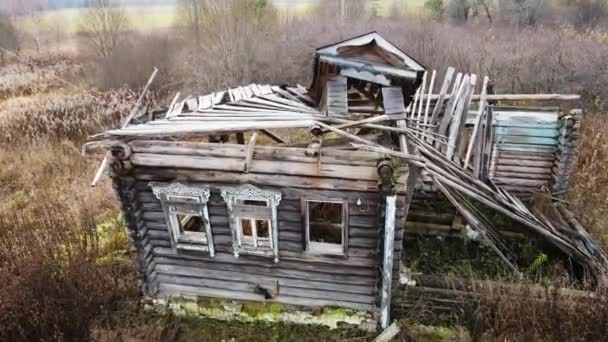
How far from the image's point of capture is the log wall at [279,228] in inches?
228

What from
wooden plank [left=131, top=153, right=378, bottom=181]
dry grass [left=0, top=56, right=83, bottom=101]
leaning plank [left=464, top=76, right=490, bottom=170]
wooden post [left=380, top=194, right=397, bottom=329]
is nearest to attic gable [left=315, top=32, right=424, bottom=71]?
wooden plank [left=131, top=153, right=378, bottom=181]

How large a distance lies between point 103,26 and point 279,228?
2007 cm

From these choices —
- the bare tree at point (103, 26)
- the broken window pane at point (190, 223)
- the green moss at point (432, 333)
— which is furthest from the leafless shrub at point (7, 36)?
the green moss at point (432, 333)

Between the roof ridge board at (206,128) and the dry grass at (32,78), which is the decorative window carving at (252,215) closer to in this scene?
the roof ridge board at (206,128)

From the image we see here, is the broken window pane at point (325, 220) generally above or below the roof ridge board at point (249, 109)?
below

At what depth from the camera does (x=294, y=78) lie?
20234 millimetres

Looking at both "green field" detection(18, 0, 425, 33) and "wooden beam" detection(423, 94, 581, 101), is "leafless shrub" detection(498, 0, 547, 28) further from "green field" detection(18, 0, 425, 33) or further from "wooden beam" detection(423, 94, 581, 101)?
"wooden beam" detection(423, 94, 581, 101)

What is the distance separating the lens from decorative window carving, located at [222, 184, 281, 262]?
6027 millimetres

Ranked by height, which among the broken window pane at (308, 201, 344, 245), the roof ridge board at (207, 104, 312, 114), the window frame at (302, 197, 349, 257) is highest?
the roof ridge board at (207, 104, 312, 114)

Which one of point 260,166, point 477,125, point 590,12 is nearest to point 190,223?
point 260,166

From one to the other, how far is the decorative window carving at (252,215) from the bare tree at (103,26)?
1882cm

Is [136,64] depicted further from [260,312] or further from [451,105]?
[260,312]

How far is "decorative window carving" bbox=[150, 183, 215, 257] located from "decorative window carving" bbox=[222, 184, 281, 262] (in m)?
0.41

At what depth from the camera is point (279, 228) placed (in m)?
6.32
